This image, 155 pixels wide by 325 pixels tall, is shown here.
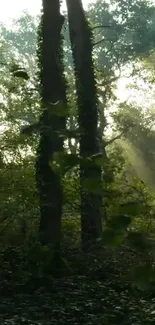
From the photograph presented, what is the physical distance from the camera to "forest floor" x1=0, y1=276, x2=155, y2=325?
24.6ft

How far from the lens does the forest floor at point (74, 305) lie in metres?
7.49

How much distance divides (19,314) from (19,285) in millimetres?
2132

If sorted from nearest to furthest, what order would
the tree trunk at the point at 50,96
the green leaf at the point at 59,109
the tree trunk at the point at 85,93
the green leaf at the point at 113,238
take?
the green leaf at the point at 113,238 < the green leaf at the point at 59,109 < the tree trunk at the point at 50,96 < the tree trunk at the point at 85,93

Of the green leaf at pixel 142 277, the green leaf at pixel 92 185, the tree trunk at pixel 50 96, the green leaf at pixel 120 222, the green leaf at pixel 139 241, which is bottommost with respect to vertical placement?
the green leaf at pixel 142 277

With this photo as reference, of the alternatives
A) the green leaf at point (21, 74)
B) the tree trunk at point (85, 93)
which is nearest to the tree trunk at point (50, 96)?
the tree trunk at point (85, 93)

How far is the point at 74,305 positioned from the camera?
8633 mm

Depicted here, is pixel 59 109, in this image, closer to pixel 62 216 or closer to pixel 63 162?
pixel 63 162

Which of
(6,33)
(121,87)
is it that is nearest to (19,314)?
(121,87)

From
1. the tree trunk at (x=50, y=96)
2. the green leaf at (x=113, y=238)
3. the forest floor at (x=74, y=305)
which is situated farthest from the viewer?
the tree trunk at (x=50, y=96)

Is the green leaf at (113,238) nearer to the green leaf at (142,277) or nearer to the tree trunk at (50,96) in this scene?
the green leaf at (142,277)

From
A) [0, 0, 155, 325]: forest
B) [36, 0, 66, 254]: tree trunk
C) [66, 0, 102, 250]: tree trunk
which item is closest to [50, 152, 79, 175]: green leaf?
[0, 0, 155, 325]: forest

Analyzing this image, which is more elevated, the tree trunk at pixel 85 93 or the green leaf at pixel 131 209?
the tree trunk at pixel 85 93

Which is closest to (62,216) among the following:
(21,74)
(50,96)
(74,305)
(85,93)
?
(85,93)

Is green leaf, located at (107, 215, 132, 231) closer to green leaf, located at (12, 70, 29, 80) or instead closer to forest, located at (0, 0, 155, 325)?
forest, located at (0, 0, 155, 325)
